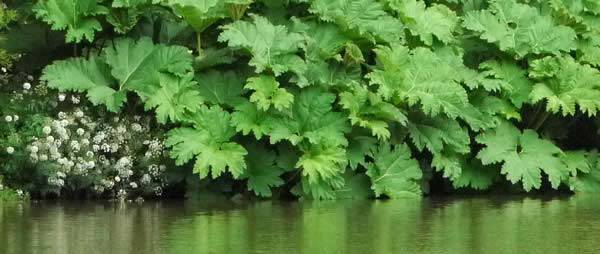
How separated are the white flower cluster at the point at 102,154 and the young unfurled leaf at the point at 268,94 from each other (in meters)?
0.90

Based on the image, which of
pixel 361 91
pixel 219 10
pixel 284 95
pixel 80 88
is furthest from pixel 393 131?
pixel 80 88

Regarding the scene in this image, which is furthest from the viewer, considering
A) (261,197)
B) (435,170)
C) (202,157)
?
(435,170)

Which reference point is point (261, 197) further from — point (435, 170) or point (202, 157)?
point (435, 170)

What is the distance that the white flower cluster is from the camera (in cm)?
893

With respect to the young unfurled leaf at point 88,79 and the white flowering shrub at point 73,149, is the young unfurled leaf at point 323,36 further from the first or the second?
the young unfurled leaf at point 88,79

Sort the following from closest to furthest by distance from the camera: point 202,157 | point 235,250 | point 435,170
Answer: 1. point 235,250
2. point 202,157
3. point 435,170

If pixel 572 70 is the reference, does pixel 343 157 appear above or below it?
below

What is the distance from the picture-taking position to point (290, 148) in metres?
9.52

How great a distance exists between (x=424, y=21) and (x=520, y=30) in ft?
3.44

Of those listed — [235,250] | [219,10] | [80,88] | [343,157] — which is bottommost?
[235,250]

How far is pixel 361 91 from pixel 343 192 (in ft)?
2.87

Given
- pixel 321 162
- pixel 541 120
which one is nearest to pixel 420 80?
pixel 321 162

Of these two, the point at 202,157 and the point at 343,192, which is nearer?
the point at 202,157

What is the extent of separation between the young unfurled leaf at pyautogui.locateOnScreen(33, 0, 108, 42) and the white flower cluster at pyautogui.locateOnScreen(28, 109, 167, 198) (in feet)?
2.15
